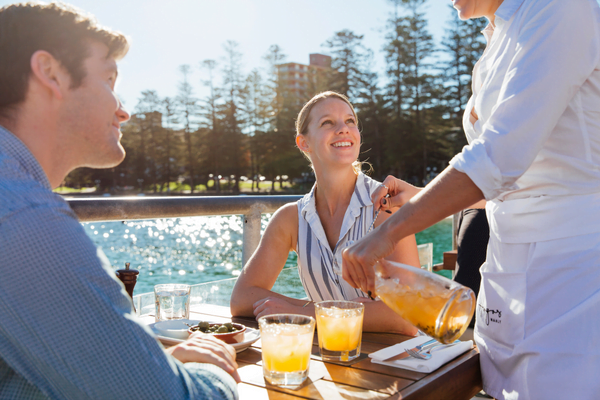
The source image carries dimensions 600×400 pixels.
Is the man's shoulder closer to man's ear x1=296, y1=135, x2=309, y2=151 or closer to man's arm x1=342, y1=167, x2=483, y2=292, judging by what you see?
man's arm x1=342, y1=167, x2=483, y2=292

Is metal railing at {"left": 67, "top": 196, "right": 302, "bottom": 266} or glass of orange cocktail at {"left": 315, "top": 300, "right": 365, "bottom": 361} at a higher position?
metal railing at {"left": 67, "top": 196, "right": 302, "bottom": 266}

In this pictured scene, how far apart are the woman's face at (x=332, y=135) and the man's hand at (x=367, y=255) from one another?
1165 mm

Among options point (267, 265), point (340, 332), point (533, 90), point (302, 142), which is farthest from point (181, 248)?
point (533, 90)

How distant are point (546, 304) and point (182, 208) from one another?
4.98 ft

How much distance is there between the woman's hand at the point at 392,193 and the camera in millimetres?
1648

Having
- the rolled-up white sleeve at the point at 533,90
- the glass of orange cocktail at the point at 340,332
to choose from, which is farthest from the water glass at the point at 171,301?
the rolled-up white sleeve at the point at 533,90

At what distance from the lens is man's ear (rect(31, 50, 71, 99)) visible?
0.88 meters

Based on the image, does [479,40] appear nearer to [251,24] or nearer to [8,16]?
[251,24]

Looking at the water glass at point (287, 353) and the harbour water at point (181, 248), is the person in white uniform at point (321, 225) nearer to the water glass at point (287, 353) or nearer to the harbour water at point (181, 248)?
the water glass at point (287, 353)

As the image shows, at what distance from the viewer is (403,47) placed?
37.5 meters

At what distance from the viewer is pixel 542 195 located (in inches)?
46.9

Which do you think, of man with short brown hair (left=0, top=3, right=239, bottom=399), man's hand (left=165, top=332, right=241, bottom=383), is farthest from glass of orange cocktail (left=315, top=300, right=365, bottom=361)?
man with short brown hair (left=0, top=3, right=239, bottom=399)

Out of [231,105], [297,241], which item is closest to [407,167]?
[231,105]

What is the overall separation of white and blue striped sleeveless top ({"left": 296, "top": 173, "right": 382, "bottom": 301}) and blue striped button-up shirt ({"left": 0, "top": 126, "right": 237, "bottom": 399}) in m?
1.30
